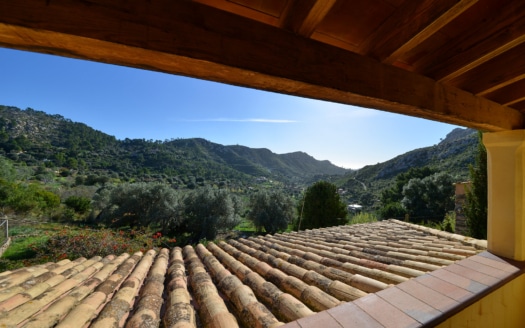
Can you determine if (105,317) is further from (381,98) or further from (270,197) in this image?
(270,197)

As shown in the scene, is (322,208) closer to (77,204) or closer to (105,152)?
(77,204)

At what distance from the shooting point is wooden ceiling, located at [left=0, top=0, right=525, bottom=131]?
921 millimetres

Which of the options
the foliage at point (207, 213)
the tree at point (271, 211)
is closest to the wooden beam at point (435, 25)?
the foliage at point (207, 213)

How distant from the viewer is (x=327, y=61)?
1399 mm

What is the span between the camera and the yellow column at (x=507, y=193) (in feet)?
8.77

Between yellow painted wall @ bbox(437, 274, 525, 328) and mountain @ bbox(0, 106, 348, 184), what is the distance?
48422mm

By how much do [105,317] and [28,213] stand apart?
26.9 metres

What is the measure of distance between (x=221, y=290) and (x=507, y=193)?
3659 millimetres

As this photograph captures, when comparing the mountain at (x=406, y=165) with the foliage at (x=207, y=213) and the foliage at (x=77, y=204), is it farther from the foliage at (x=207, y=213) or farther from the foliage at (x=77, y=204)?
the foliage at (x=77, y=204)

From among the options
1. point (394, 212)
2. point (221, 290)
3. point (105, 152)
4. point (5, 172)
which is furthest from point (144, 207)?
point (105, 152)

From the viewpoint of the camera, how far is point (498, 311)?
7.13 ft

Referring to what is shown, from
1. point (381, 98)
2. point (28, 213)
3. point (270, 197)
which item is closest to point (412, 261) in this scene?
point (381, 98)

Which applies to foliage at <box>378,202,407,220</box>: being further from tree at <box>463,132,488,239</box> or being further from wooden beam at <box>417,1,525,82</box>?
wooden beam at <box>417,1,525,82</box>

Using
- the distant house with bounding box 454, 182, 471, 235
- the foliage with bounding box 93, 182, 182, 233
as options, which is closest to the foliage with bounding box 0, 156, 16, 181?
the foliage with bounding box 93, 182, 182, 233
